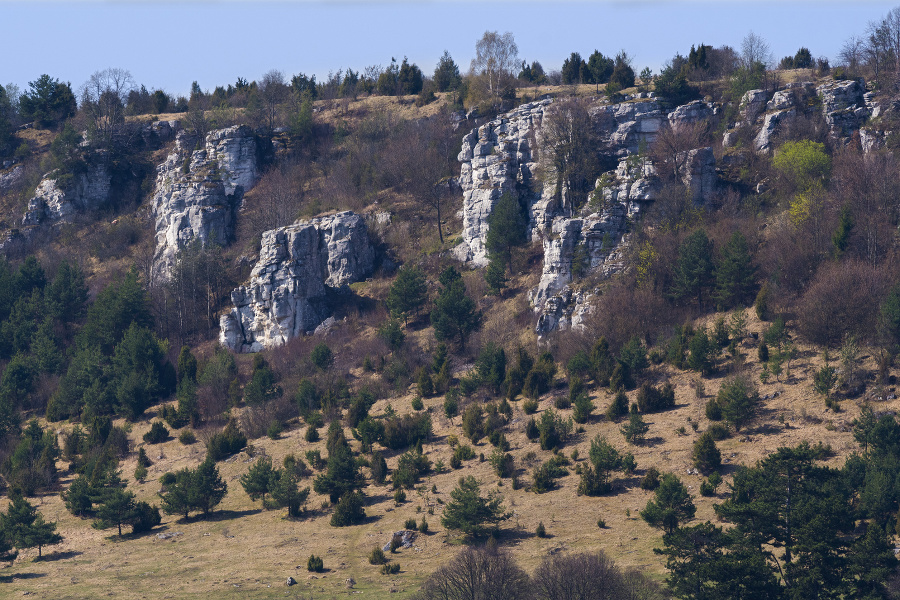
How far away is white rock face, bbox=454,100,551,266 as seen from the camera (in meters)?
74.6

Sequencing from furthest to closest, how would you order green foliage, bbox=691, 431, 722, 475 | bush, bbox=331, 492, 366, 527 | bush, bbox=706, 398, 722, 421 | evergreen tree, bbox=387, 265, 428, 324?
evergreen tree, bbox=387, 265, 428, 324
bush, bbox=706, 398, 722, 421
bush, bbox=331, 492, 366, 527
green foliage, bbox=691, 431, 722, 475

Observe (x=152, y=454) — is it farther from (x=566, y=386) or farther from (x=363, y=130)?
(x=363, y=130)

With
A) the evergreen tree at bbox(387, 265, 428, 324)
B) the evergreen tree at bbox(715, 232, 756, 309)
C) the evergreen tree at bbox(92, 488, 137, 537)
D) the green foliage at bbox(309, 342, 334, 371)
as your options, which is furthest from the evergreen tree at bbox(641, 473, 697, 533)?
the evergreen tree at bbox(387, 265, 428, 324)

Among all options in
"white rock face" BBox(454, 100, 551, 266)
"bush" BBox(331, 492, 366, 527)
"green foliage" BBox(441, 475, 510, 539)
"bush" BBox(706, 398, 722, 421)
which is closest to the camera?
"green foliage" BBox(441, 475, 510, 539)

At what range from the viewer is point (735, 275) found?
184ft

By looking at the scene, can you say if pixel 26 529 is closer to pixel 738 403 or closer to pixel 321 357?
pixel 321 357

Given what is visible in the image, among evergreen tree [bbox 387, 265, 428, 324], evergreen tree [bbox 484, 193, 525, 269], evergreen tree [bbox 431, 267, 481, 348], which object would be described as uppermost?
evergreen tree [bbox 484, 193, 525, 269]

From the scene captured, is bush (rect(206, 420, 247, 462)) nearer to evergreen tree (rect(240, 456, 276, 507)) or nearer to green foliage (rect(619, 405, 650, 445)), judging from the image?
evergreen tree (rect(240, 456, 276, 507))

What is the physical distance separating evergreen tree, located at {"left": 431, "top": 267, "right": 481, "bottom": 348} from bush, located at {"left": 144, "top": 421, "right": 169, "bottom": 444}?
19.3 metres

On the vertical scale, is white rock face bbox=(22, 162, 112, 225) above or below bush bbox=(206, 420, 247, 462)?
above

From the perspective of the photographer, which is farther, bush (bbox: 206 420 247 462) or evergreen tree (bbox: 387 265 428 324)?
evergreen tree (bbox: 387 265 428 324)

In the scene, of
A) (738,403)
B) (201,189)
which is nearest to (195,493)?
(738,403)

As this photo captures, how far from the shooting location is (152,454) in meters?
59.4

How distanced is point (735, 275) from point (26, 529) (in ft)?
136
